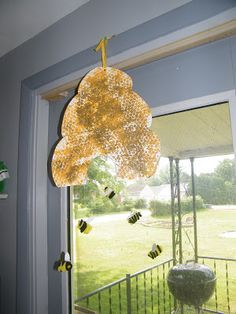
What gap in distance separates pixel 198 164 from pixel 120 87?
0.43 meters

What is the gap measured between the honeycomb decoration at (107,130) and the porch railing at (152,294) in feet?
1.42

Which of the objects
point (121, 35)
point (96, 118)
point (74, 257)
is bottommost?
point (74, 257)

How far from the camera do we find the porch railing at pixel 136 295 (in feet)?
3.62

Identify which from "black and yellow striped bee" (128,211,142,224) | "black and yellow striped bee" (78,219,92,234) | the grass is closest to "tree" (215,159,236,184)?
the grass

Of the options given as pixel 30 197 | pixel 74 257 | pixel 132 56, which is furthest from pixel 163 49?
pixel 74 257

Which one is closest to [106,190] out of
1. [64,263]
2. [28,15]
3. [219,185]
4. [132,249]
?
[132,249]

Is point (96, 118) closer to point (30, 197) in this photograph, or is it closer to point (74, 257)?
point (30, 197)

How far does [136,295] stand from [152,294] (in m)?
0.09

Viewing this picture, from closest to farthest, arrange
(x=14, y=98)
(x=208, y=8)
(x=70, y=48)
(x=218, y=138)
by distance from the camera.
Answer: (x=208, y=8)
(x=218, y=138)
(x=70, y=48)
(x=14, y=98)

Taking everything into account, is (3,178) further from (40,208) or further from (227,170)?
(227,170)

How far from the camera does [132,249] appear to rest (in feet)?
3.86

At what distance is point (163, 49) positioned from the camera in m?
1.01

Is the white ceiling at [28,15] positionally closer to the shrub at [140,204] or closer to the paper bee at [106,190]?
the paper bee at [106,190]

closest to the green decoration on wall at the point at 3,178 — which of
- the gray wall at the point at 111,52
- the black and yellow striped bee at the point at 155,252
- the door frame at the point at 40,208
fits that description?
the gray wall at the point at 111,52
